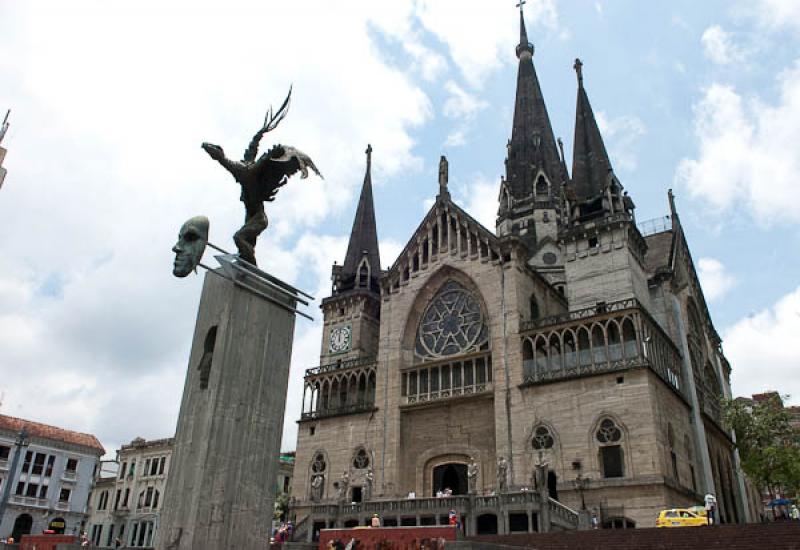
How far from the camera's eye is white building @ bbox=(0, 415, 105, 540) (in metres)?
45.9

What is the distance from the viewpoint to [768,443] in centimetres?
2884

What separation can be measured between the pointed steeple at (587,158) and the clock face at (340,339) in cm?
1878

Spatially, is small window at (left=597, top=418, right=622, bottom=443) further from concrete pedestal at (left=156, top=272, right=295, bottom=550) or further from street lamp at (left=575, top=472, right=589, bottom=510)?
concrete pedestal at (left=156, top=272, right=295, bottom=550)

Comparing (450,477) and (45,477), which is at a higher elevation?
(45,477)

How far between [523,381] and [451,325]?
708 cm

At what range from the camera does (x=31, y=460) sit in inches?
1871

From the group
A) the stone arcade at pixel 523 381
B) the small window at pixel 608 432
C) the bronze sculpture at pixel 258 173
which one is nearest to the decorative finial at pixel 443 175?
the stone arcade at pixel 523 381

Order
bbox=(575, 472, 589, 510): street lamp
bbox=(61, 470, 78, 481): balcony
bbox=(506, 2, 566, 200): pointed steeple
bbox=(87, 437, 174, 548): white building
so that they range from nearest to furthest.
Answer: bbox=(575, 472, 589, 510): street lamp
bbox=(61, 470, 78, 481): balcony
bbox=(87, 437, 174, 548): white building
bbox=(506, 2, 566, 200): pointed steeple

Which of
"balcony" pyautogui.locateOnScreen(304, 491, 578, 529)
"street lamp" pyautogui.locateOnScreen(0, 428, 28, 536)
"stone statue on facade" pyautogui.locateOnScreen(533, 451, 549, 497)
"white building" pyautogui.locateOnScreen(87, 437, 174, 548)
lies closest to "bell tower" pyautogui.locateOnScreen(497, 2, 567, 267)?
"stone statue on facade" pyautogui.locateOnScreen(533, 451, 549, 497)

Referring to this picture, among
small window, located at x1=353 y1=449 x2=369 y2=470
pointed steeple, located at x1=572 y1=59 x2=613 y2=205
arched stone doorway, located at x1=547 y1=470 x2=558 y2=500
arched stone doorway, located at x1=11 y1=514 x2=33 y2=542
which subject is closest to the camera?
arched stone doorway, located at x1=547 y1=470 x2=558 y2=500

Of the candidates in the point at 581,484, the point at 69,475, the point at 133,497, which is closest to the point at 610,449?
the point at 581,484

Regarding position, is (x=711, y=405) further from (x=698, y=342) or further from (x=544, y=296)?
(x=544, y=296)

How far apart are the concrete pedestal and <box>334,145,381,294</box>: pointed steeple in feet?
121

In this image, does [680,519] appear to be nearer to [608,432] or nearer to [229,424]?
[608,432]
